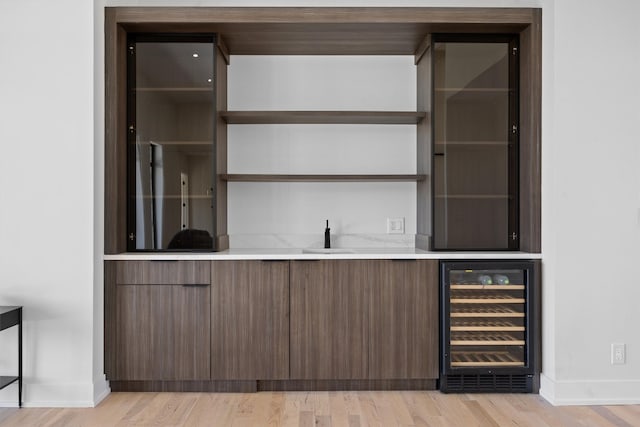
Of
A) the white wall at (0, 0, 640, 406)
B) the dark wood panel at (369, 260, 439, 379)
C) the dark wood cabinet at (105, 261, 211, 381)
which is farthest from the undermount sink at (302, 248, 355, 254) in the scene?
the white wall at (0, 0, 640, 406)

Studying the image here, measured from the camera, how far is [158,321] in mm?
3301

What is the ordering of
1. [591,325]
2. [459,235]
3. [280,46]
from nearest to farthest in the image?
[591,325] → [459,235] → [280,46]

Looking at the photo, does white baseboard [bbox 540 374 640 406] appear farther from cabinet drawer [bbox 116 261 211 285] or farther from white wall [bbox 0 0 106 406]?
white wall [bbox 0 0 106 406]

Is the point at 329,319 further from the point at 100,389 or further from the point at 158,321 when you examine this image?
the point at 100,389

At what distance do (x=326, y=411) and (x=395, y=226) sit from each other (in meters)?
1.42

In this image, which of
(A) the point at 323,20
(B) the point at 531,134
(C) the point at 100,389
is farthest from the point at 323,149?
(C) the point at 100,389

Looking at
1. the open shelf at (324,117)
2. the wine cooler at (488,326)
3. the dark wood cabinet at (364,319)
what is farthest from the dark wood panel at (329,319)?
the open shelf at (324,117)

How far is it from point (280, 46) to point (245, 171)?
2.88 feet

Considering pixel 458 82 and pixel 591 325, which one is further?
pixel 458 82

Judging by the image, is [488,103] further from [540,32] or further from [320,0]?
[320,0]

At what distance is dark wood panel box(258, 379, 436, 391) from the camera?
3.37m

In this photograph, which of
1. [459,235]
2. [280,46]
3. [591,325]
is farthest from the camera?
[280,46]

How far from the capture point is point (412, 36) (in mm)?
3561

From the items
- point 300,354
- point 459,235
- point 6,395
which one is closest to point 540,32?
point 459,235
